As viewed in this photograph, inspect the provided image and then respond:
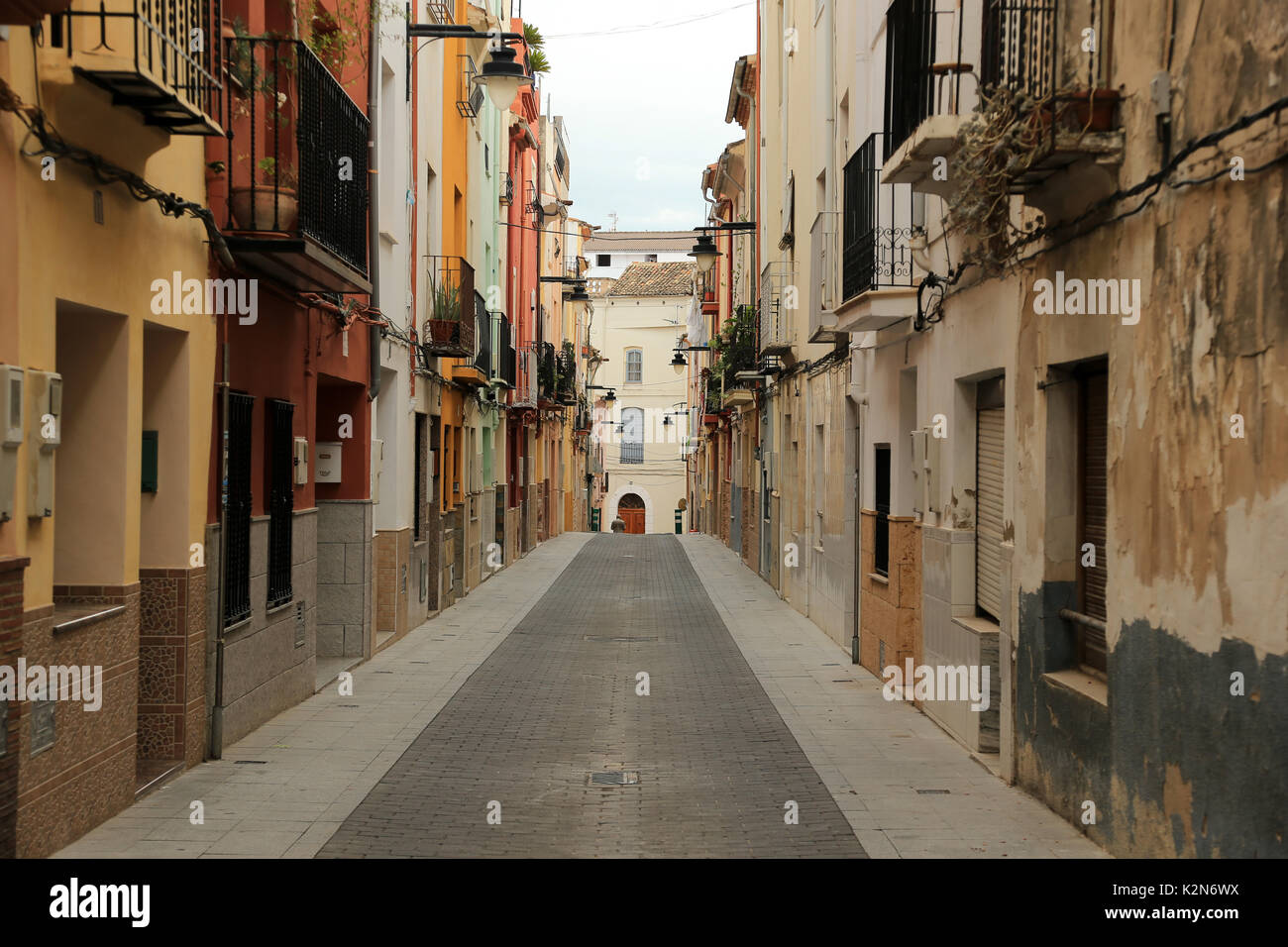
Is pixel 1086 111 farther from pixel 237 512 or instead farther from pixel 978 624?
pixel 237 512

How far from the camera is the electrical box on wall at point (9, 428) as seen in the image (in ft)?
18.9

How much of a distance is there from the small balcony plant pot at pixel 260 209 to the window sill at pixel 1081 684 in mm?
5930

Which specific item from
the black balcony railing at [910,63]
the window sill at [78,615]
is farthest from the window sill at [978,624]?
the window sill at [78,615]

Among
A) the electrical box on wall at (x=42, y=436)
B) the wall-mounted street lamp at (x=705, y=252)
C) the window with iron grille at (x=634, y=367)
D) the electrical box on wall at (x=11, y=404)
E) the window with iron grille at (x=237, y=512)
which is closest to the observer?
the electrical box on wall at (x=11, y=404)

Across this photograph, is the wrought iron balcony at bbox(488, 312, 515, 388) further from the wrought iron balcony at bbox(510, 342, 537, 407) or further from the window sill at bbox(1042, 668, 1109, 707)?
the window sill at bbox(1042, 668, 1109, 707)

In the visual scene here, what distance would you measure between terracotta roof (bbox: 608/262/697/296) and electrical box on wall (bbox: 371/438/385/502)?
169ft

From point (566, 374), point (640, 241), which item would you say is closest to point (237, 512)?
point (566, 374)

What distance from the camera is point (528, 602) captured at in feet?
68.9

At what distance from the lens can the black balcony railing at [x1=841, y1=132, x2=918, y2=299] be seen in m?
11.5

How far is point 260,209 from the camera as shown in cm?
877

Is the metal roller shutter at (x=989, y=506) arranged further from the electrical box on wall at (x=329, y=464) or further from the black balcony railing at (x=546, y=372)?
the black balcony railing at (x=546, y=372)

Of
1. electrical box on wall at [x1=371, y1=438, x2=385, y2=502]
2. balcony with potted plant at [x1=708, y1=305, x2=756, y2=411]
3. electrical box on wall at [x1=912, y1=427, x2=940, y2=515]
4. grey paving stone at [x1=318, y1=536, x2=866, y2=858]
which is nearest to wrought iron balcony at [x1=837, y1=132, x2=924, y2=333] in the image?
electrical box on wall at [x1=912, y1=427, x2=940, y2=515]

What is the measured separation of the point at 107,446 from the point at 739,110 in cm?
2719
